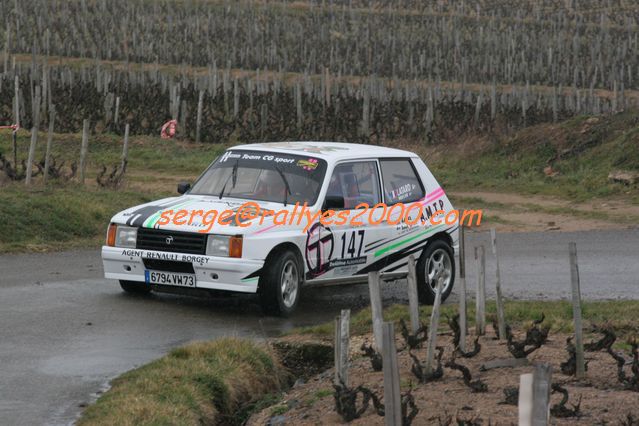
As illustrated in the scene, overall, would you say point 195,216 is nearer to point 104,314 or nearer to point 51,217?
point 104,314

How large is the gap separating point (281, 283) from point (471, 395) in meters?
Answer: 4.53

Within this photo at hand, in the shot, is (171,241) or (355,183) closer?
(171,241)

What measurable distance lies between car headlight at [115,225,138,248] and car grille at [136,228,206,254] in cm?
6

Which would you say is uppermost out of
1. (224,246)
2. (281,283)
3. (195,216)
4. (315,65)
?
(315,65)

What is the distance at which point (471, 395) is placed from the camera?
328 inches

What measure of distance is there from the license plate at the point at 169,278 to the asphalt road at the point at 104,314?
0.96 ft

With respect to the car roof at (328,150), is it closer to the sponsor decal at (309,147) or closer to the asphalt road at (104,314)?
the sponsor decal at (309,147)

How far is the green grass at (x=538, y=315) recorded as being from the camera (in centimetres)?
1141

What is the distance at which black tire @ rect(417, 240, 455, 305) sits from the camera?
559 inches

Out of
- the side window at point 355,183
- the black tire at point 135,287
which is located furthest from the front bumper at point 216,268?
the side window at point 355,183

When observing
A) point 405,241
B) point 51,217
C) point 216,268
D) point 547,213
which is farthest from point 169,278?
point 547,213

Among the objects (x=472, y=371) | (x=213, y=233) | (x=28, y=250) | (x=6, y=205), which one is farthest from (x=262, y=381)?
(x=6, y=205)

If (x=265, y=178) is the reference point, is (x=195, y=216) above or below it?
below

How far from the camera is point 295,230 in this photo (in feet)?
42.1
